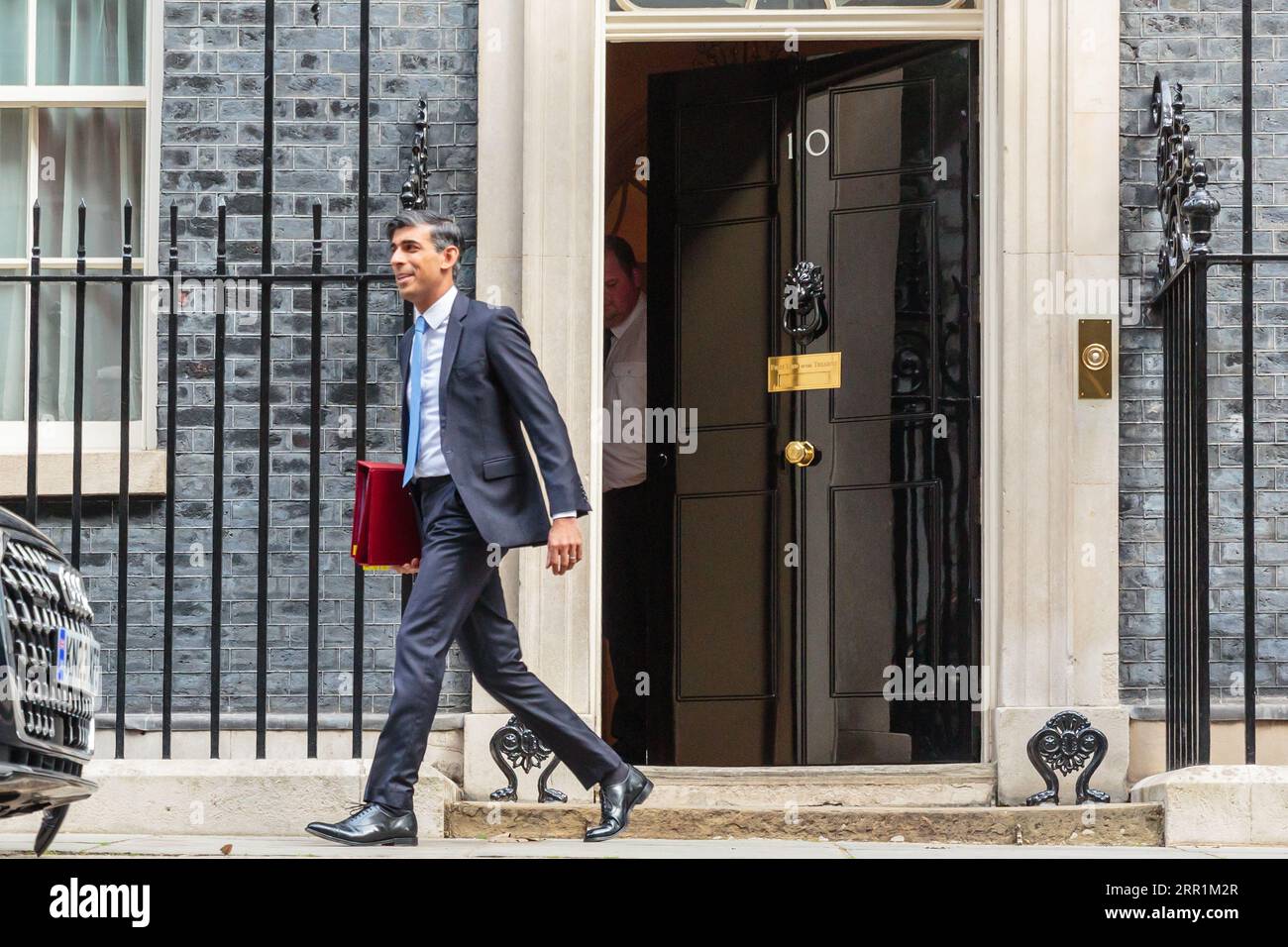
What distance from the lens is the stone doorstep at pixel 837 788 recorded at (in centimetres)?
744

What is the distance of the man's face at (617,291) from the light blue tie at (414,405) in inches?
94.1

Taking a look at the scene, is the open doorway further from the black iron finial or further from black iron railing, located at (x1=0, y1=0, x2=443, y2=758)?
black iron railing, located at (x1=0, y1=0, x2=443, y2=758)

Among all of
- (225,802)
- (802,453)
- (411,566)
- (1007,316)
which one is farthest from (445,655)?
(1007,316)

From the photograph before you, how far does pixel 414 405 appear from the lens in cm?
607

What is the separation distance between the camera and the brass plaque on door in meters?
8.12

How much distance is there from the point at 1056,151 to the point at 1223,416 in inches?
49.6

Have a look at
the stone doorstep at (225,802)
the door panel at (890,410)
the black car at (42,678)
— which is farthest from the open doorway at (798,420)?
the black car at (42,678)

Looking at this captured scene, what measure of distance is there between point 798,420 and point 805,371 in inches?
8.4

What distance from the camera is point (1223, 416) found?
24.9 ft

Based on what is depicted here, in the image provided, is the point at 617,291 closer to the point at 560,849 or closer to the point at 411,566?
the point at 411,566

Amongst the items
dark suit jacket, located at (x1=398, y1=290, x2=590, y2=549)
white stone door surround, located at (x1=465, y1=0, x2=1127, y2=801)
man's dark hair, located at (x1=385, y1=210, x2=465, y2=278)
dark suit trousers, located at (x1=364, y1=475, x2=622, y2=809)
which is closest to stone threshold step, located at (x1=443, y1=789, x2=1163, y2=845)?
white stone door surround, located at (x1=465, y1=0, x2=1127, y2=801)

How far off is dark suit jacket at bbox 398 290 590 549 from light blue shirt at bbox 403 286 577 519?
4 cm

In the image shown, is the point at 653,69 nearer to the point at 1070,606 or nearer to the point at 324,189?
the point at 324,189
